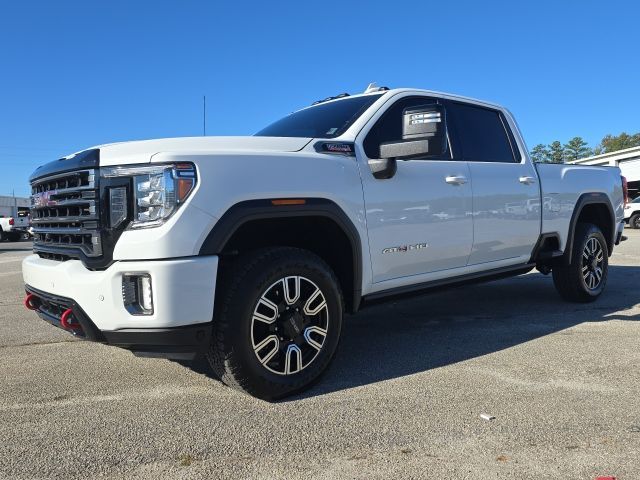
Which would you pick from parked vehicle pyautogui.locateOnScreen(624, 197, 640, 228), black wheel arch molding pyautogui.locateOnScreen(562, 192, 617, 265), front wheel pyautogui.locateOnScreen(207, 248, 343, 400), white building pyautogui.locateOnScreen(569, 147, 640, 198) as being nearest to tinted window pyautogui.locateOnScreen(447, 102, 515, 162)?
black wheel arch molding pyautogui.locateOnScreen(562, 192, 617, 265)

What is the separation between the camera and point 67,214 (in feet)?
10.4

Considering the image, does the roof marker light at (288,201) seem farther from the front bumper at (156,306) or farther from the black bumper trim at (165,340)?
the black bumper trim at (165,340)

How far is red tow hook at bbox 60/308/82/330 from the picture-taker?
297cm

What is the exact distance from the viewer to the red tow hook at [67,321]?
2.97 m

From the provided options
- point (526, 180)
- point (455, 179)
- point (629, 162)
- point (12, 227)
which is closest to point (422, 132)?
point (455, 179)

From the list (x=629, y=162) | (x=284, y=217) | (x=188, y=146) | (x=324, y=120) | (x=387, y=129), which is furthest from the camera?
(x=629, y=162)

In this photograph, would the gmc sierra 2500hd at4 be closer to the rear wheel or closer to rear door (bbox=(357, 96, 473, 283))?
rear door (bbox=(357, 96, 473, 283))

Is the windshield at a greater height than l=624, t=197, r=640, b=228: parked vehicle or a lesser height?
greater

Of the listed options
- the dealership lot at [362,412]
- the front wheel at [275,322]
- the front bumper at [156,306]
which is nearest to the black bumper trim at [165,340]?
the front bumper at [156,306]

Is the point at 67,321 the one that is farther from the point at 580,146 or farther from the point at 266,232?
the point at 580,146

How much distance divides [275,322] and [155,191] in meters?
1.00

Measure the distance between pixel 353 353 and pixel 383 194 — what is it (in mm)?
1280

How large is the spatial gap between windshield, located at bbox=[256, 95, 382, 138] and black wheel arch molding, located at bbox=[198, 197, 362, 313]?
0.71m

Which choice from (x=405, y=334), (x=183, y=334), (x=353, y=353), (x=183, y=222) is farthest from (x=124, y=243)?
(x=405, y=334)
